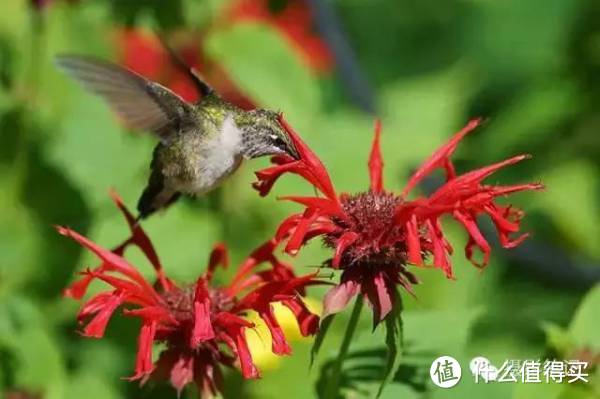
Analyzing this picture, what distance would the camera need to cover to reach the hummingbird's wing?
1.42m

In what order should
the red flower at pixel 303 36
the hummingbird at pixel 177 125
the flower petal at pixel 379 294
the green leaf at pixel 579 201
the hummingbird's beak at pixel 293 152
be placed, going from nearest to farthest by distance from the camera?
the flower petal at pixel 379 294, the hummingbird's beak at pixel 293 152, the hummingbird at pixel 177 125, the green leaf at pixel 579 201, the red flower at pixel 303 36

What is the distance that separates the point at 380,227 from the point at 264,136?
0.57ft

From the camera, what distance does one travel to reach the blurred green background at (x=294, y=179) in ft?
5.49

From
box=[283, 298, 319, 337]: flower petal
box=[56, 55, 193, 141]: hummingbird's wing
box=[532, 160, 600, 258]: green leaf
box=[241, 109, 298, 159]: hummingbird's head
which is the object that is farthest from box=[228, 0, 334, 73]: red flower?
box=[283, 298, 319, 337]: flower petal

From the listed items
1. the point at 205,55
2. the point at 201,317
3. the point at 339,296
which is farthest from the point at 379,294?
the point at 205,55

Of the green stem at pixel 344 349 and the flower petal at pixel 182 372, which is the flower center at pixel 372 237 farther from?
the flower petal at pixel 182 372

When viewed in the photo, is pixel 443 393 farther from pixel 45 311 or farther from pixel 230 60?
pixel 230 60

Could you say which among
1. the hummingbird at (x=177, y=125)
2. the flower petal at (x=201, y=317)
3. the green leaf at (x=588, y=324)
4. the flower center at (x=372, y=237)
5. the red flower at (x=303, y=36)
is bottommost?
the flower petal at (x=201, y=317)

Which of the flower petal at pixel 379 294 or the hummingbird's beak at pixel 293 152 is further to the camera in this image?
the hummingbird's beak at pixel 293 152

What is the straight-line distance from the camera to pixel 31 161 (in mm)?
→ 2201

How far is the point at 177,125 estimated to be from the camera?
4.89ft

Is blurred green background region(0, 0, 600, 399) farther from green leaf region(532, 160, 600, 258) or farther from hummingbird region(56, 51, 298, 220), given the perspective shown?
hummingbird region(56, 51, 298, 220)

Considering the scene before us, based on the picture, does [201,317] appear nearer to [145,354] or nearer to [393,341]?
[145,354]

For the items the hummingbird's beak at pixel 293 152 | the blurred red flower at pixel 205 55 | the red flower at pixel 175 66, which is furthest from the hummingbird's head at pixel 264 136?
the red flower at pixel 175 66
